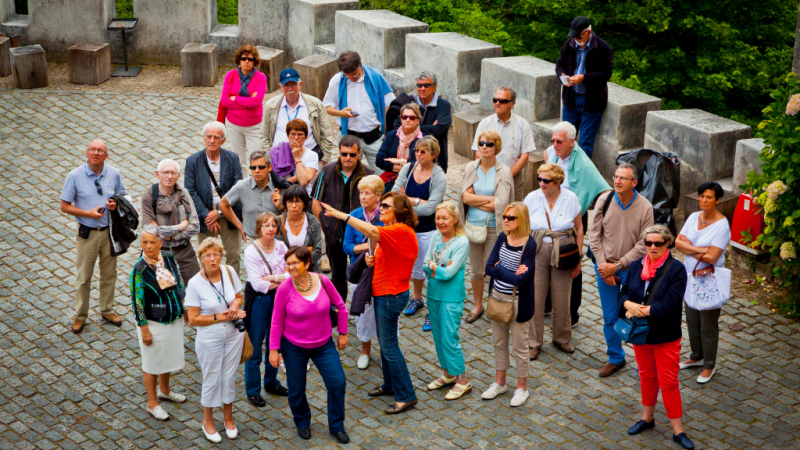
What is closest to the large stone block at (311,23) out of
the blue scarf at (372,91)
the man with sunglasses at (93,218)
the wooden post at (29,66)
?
the wooden post at (29,66)

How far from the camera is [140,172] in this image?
37.3 feet

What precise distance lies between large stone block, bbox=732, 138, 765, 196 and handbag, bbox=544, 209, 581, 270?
2765mm

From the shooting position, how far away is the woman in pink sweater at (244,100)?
10367mm

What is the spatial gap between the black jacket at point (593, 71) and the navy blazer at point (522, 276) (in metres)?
3.86

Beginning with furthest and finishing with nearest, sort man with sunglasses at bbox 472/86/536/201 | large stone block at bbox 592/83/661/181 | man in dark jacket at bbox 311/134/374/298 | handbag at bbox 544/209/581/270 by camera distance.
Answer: large stone block at bbox 592/83/661/181 → man with sunglasses at bbox 472/86/536/201 → man in dark jacket at bbox 311/134/374/298 → handbag at bbox 544/209/581/270

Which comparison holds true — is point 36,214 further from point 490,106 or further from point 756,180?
point 756,180

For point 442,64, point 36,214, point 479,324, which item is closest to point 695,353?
point 479,324

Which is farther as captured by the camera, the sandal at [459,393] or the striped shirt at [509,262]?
the sandal at [459,393]

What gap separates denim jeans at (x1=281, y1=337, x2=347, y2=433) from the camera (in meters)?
6.91

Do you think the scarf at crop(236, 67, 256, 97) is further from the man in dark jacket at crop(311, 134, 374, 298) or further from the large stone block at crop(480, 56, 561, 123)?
the large stone block at crop(480, 56, 561, 123)

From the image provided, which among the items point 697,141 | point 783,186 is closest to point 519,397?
point 783,186

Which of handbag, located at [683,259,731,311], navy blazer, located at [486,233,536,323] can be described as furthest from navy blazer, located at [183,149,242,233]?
handbag, located at [683,259,731,311]

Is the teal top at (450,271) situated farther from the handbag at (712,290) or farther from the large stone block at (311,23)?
the large stone block at (311,23)

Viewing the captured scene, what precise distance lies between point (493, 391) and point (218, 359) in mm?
2242
